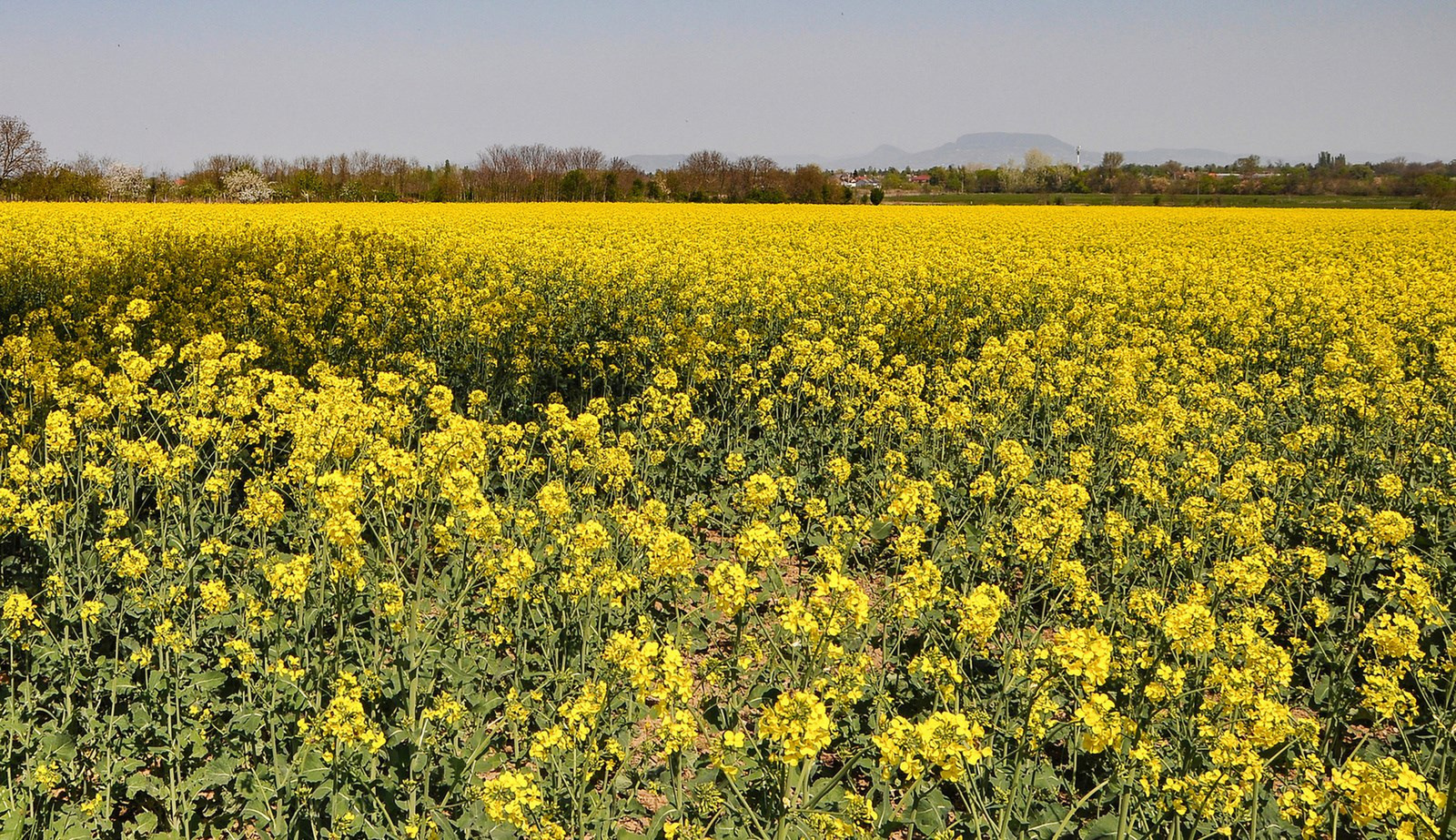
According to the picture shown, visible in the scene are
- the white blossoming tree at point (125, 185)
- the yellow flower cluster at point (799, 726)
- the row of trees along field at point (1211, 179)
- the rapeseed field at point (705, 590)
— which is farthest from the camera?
the row of trees along field at point (1211, 179)

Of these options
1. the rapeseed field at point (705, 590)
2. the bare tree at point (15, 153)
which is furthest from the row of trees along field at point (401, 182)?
the rapeseed field at point (705, 590)

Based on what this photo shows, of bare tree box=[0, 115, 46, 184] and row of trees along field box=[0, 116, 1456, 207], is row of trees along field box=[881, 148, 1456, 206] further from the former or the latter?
bare tree box=[0, 115, 46, 184]

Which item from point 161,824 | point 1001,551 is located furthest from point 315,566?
point 1001,551

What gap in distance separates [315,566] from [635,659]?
2410mm

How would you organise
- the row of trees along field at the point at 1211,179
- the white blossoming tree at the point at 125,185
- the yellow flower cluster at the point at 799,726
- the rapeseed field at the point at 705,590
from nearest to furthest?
1. the yellow flower cluster at the point at 799,726
2. the rapeseed field at the point at 705,590
3. the white blossoming tree at the point at 125,185
4. the row of trees along field at the point at 1211,179

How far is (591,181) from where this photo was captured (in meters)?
72.9

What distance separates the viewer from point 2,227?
21.9 meters

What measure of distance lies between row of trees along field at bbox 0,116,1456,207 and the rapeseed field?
61272mm

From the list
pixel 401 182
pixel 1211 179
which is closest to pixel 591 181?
pixel 401 182

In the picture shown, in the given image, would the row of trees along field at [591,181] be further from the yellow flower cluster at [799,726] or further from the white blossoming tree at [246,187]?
the yellow flower cluster at [799,726]

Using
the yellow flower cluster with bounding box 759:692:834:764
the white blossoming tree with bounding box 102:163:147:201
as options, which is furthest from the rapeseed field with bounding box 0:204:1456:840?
the white blossoming tree with bounding box 102:163:147:201

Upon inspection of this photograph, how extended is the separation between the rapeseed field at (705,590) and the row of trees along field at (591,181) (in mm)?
61272

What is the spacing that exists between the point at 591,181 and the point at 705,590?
231ft

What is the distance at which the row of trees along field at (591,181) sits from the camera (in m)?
62.2
